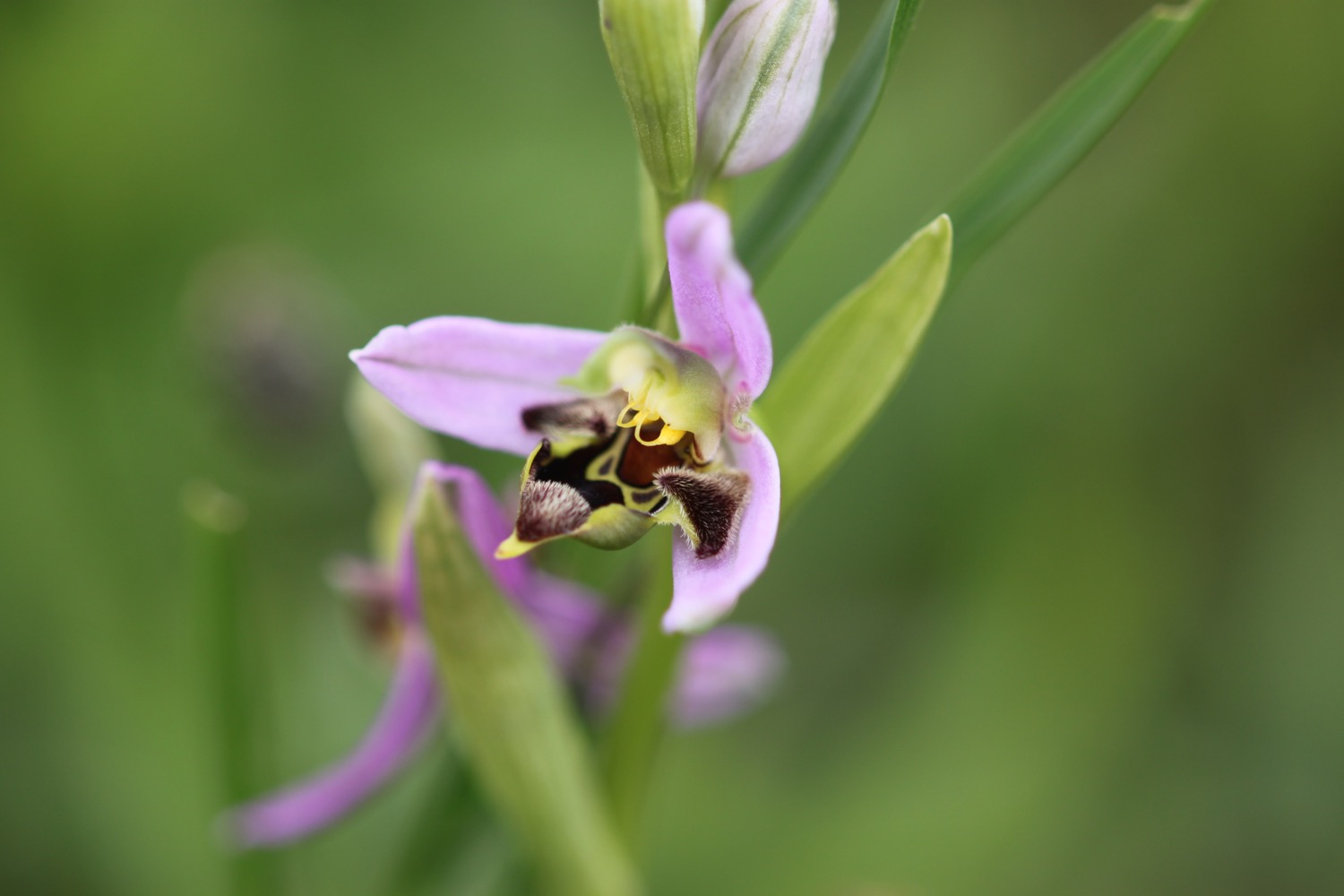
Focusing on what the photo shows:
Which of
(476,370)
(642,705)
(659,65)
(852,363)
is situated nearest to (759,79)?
(659,65)

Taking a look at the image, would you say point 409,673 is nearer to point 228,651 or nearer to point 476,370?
point 228,651

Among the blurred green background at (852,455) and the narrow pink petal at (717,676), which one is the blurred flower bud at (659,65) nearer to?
the narrow pink petal at (717,676)

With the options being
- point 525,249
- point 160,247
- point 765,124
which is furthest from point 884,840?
point 160,247

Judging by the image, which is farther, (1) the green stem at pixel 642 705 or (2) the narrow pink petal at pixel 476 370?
(1) the green stem at pixel 642 705

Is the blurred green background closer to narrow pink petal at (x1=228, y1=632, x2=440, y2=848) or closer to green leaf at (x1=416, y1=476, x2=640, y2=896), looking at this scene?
narrow pink petal at (x1=228, y1=632, x2=440, y2=848)

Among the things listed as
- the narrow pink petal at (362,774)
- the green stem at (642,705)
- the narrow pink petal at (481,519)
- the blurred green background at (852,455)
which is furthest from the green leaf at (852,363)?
the blurred green background at (852,455)

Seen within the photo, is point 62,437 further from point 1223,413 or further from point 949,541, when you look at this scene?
point 1223,413
